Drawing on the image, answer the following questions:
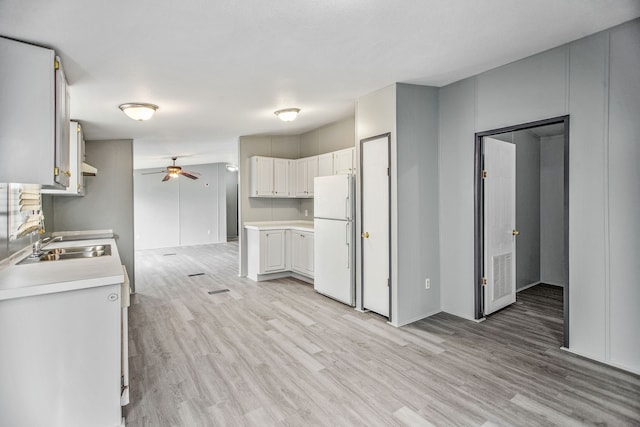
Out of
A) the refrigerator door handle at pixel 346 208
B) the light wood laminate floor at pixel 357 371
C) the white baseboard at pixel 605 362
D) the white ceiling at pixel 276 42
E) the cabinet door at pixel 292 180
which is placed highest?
the white ceiling at pixel 276 42

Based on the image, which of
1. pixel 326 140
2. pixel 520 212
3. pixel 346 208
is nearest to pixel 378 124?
pixel 346 208

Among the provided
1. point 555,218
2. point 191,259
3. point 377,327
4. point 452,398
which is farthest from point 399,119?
point 191,259

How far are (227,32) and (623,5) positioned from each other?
2.64 meters

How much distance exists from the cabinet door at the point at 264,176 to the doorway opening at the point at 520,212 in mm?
3400

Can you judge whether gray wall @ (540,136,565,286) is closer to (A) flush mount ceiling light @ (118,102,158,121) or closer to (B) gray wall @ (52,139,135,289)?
(A) flush mount ceiling light @ (118,102,158,121)

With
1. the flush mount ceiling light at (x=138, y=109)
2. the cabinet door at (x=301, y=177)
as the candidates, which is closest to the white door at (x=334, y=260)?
the cabinet door at (x=301, y=177)

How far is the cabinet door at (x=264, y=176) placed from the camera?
5.70 m

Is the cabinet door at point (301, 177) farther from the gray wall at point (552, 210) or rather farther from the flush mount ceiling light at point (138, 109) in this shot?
the gray wall at point (552, 210)

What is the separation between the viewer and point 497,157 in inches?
149

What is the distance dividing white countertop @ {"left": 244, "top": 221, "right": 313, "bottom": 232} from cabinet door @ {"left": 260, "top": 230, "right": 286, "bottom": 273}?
0.29 feet

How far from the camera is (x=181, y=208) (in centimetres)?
1016

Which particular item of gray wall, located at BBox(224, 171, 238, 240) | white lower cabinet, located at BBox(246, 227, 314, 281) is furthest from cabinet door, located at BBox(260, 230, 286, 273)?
gray wall, located at BBox(224, 171, 238, 240)

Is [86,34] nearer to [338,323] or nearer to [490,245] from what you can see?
[338,323]

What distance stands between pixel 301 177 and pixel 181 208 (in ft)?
19.0
